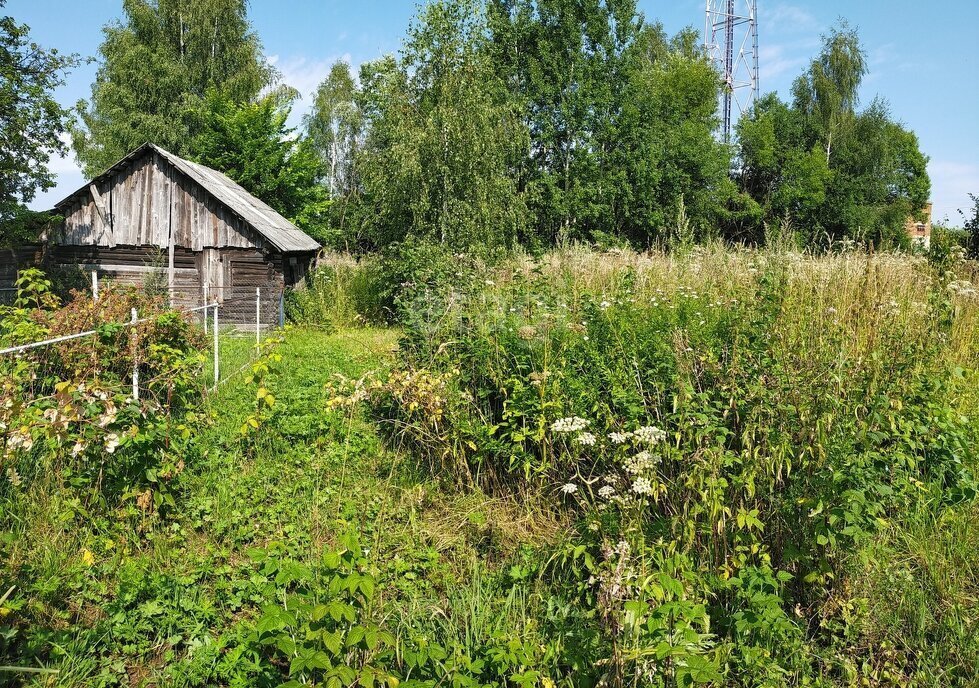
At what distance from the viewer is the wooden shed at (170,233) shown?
59.1 ft

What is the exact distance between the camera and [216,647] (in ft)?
11.1

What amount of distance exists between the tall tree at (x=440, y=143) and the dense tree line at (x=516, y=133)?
5cm

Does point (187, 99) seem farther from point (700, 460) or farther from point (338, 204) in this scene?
point (700, 460)

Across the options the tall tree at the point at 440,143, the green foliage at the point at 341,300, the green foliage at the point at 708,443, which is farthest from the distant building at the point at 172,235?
the green foliage at the point at 708,443

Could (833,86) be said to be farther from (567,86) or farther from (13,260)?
(13,260)

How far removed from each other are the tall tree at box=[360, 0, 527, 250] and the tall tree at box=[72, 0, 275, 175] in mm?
16106

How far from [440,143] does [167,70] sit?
18.7 metres

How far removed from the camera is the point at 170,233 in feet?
59.8

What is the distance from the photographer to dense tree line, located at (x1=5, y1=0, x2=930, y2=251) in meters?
17.5

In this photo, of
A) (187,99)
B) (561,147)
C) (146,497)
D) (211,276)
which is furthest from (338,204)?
(146,497)

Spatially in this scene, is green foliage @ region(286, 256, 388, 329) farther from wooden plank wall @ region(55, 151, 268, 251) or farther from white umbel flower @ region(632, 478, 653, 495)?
white umbel flower @ region(632, 478, 653, 495)

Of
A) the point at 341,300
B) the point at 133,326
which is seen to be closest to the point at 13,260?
the point at 341,300

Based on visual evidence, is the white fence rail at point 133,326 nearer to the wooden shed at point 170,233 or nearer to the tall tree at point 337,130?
the wooden shed at point 170,233

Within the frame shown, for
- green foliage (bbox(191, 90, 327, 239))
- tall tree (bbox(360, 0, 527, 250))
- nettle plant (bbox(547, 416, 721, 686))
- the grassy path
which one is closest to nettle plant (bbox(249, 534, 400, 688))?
the grassy path
